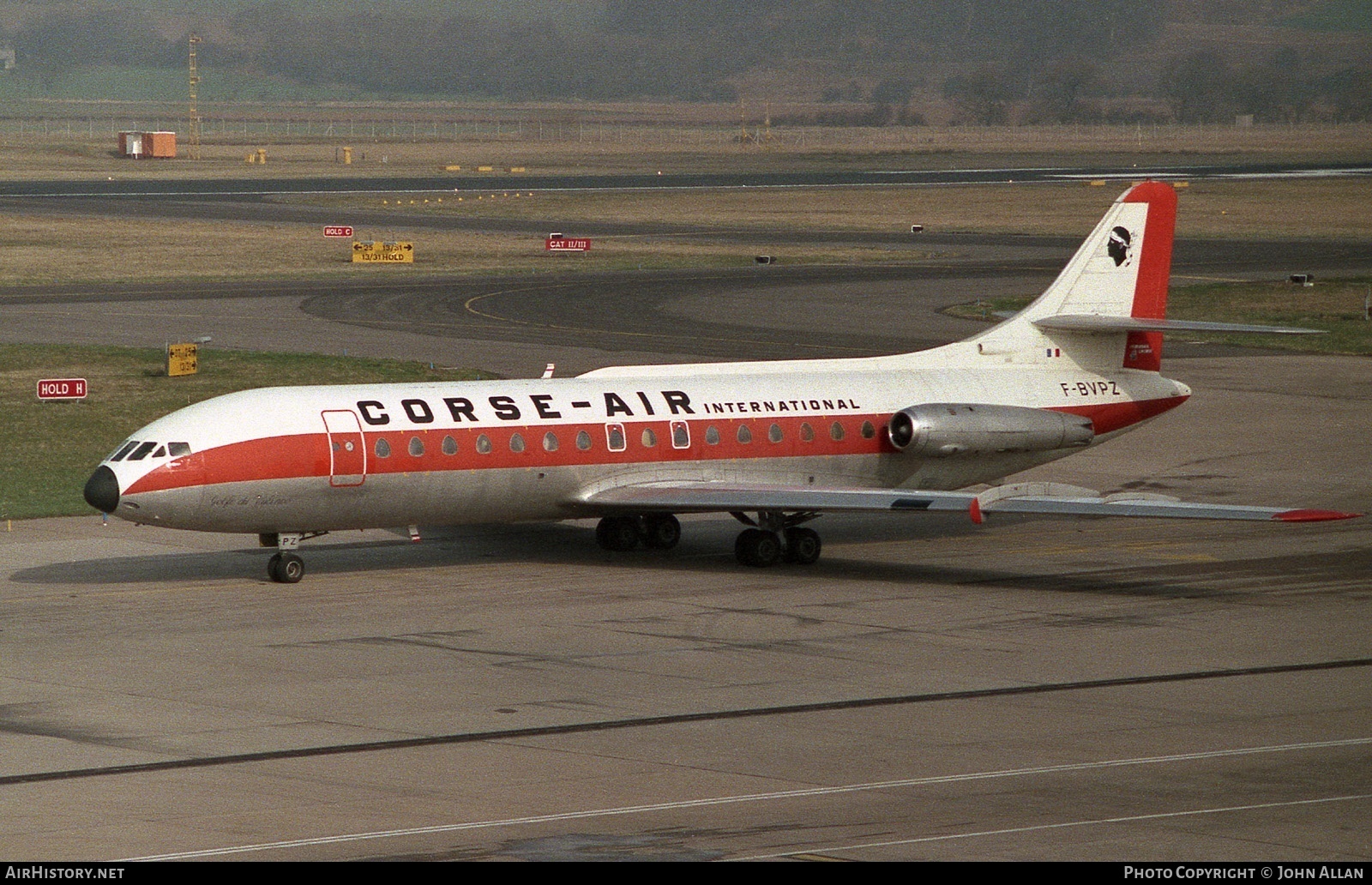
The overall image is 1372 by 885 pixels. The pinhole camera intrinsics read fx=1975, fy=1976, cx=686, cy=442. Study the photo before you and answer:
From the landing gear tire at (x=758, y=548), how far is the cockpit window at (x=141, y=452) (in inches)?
382

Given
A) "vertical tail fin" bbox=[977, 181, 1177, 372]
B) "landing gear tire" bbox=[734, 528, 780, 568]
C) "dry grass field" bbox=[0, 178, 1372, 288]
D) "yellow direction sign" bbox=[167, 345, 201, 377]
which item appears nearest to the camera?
"landing gear tire" bbox=[734, 528, 780, 568]

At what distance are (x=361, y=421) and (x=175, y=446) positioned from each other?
286cm

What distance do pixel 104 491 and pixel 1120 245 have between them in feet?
63.9

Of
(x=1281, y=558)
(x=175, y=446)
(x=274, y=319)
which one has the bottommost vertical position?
(x=1281, y=558)

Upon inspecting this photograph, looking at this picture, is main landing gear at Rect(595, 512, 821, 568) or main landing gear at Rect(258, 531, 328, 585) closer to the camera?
main landing gear at Rect(258, 531, 328, 585)

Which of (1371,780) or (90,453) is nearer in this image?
(1371,780)

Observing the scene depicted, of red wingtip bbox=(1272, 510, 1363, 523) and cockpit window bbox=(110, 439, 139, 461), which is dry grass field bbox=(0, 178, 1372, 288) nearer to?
cockpit window bbox=(110, 439, 139, 461)

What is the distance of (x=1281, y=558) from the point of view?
111 ft

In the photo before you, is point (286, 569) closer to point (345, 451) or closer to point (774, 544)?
point (345, 451)

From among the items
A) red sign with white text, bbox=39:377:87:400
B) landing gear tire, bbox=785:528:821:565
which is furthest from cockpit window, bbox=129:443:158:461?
red sign with white text, bbox=39:377:87:400

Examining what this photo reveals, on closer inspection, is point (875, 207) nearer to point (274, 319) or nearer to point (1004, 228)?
point (1004, 228)

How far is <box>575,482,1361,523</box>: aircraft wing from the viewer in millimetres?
30203
